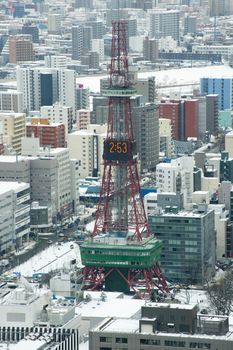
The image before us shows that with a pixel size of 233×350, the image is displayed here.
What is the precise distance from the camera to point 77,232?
29.4 m

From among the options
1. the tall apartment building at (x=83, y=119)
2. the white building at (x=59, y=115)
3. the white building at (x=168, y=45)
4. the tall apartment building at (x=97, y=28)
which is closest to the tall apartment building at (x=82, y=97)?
the tall apartment building at (x=83, y=119)

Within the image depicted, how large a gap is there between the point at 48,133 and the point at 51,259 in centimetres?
959

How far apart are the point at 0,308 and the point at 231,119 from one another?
77.4 ft

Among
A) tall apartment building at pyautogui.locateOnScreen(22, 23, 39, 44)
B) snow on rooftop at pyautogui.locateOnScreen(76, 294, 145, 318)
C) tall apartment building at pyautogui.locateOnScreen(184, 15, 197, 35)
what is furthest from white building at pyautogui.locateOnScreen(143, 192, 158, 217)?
tall apartment building at pyautogui.locateOnScreen(184, 15, 197, 35)

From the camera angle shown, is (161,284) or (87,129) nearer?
(161,284)

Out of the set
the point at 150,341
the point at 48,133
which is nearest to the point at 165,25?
the point at 48,133

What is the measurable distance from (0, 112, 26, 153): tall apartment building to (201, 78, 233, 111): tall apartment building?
8.96 metres

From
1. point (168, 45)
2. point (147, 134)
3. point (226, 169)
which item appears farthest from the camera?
point (168, 45)

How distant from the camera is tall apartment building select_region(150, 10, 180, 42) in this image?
70062 millimetres

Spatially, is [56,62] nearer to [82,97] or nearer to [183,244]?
[82,97]

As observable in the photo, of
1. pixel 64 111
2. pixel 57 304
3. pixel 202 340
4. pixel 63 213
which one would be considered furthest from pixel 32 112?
pixel 202 340

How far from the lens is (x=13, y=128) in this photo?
120ft

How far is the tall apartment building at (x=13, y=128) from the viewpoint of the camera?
36.2 meters

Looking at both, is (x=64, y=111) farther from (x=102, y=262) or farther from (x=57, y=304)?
(x=57, y=304)
